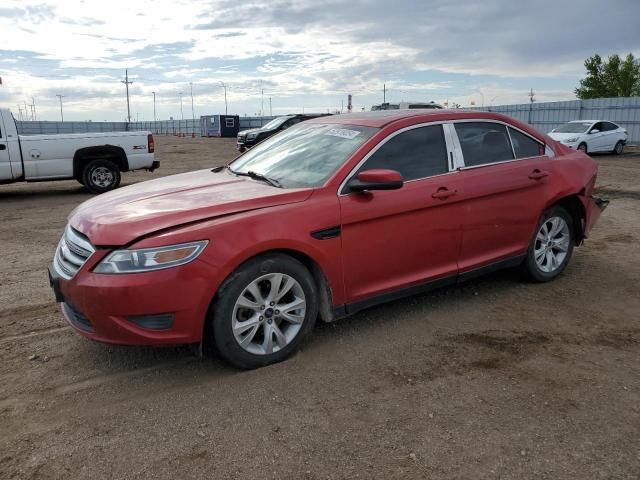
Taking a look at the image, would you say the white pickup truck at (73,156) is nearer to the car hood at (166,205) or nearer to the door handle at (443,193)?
the car hood at (166,205)

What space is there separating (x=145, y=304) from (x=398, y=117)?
2.49 metres

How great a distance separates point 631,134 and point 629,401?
97.3 feet

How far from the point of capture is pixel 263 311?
3572 mm

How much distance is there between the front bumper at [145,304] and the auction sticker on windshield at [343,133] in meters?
1.70

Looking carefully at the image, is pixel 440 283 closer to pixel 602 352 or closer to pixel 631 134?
pixel 602 352

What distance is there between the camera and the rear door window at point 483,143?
184 inches

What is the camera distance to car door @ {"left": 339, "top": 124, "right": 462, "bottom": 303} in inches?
154

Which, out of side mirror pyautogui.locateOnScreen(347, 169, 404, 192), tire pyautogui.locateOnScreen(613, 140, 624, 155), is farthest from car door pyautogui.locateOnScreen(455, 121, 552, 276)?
tire pyautogui.locateOnScreen(613, 140, 624, 155)

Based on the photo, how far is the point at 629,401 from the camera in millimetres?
3240

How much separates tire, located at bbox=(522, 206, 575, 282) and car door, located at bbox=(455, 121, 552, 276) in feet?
0.58

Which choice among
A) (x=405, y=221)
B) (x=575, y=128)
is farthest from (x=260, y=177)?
(x=575, y=128)

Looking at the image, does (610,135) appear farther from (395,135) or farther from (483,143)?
(395,135)

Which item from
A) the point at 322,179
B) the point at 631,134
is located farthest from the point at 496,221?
the point at 631,134

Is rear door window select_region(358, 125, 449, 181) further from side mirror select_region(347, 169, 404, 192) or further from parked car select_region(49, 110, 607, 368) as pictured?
side mirror select_region(347, 169, 404, 192)
